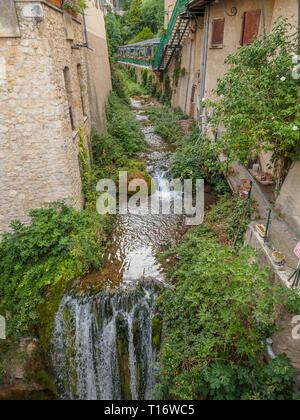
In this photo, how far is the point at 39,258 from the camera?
7082mm

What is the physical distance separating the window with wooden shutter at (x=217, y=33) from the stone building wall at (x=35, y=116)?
569 cm

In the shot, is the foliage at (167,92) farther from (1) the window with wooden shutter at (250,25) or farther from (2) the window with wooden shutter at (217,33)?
(1) the window with wooden shutter at (250,25)

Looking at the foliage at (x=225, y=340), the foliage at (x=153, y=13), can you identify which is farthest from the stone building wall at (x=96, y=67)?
the foliage at (x=153, y=13)

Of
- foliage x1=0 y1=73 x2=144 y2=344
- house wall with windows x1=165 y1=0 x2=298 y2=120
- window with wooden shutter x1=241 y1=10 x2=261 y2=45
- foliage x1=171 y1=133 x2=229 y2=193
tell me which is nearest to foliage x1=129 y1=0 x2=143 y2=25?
house wall with windows x1=165 y1=0 x2=298 y2=120

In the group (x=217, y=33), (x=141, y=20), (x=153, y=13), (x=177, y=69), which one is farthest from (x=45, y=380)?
(x=141, y=20)

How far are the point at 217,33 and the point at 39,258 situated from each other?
33.5ft

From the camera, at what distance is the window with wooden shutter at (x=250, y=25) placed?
890cm

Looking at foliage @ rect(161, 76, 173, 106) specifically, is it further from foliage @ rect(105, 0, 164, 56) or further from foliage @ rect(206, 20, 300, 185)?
foliage @ rect(105, 0, 164, 56)

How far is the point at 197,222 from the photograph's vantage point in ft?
28.9

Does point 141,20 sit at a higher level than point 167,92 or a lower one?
higher

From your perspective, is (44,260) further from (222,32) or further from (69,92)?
(222,32)

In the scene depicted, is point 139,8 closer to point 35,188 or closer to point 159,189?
point 159,189

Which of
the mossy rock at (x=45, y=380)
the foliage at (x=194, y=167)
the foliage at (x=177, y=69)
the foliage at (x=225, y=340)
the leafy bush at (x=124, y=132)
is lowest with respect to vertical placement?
the mossy rock at (x=45, y=380)
